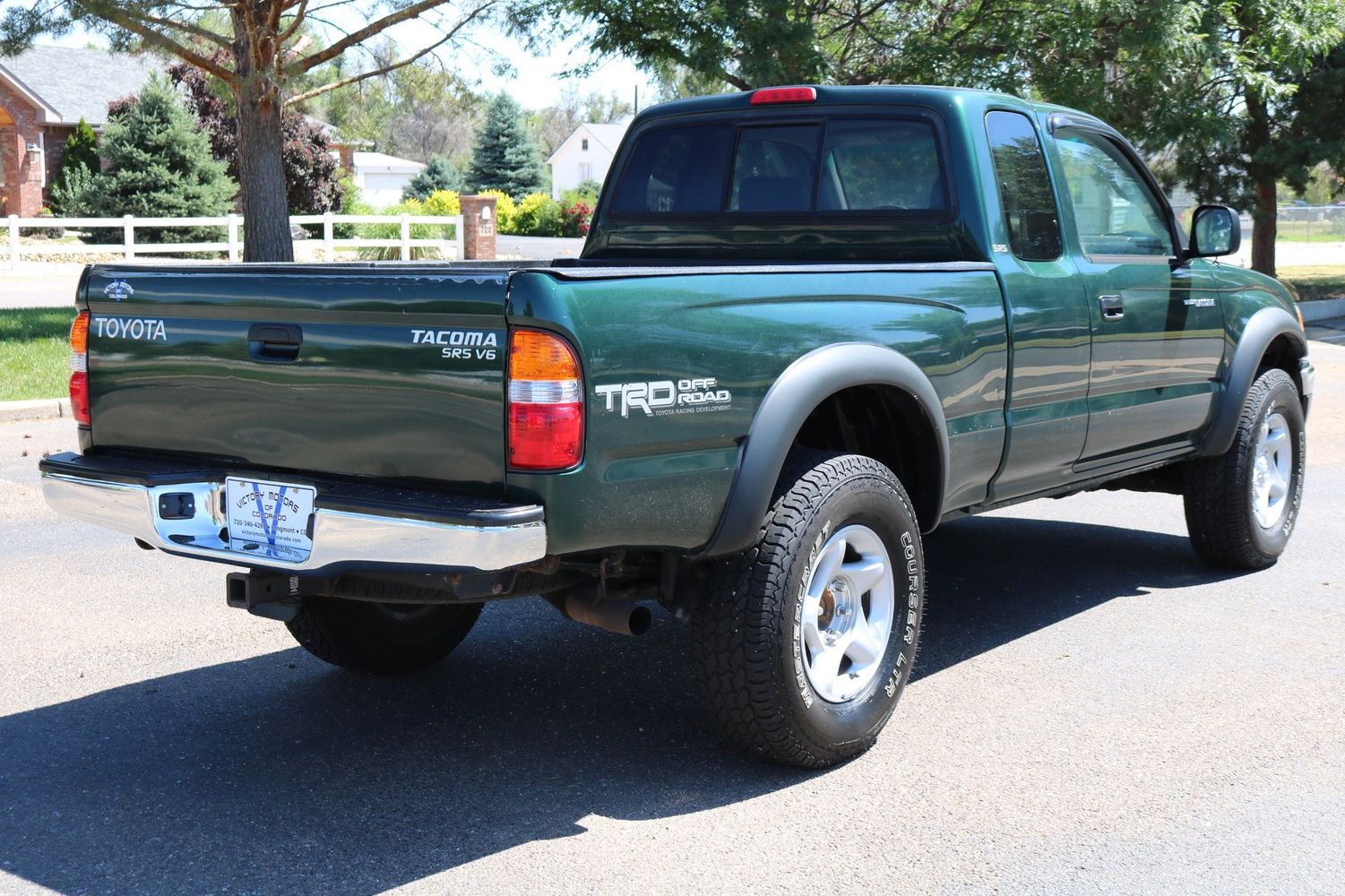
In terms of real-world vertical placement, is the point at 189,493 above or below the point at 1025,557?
above

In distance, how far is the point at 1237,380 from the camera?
6.26 metres

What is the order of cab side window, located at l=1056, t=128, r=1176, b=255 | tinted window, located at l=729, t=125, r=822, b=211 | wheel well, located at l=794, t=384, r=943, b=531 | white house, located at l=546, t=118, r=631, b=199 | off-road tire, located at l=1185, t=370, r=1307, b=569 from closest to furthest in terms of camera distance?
wheel well, located at l=794, t=384, r=943, b=531 < tinted window, located at l=729, t=125, r=822, b=211 < cab side window, located at l=1056, t=128, r=1176, b=255 < off-road tire, located at l=1185, t=370, r=1307, b=569 < white house, located at l=546, t=118, r=631, b=199

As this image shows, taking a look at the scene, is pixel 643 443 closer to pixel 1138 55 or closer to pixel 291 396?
pixel 291 396

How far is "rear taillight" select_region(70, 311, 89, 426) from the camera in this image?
4301mm

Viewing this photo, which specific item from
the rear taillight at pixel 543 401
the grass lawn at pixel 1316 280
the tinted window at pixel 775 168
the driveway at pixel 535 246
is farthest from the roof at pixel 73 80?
the rear taillight at pixel 543 401

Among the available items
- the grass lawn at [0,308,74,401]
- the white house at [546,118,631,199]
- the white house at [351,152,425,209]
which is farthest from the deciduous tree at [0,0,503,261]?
the white house at [546,118,631,199]

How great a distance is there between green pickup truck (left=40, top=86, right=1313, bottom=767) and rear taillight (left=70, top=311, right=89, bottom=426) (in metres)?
0.01

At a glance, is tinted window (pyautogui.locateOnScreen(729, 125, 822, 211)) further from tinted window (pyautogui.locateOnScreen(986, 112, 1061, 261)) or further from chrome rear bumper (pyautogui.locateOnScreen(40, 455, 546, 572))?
chrome rear bumper (pyautogui.locateOnScreen(40, 455, 546, 572))

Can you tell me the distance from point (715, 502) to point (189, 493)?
4.67 ft

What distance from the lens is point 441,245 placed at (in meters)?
32.2

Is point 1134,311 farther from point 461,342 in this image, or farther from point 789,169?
point 461,342

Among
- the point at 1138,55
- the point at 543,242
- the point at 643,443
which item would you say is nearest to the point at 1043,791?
the point at 643,443

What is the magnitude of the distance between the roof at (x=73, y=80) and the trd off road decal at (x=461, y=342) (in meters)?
37.8

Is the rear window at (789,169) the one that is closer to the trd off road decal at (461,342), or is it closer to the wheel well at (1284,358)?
the trd off road decal at (461,342)
